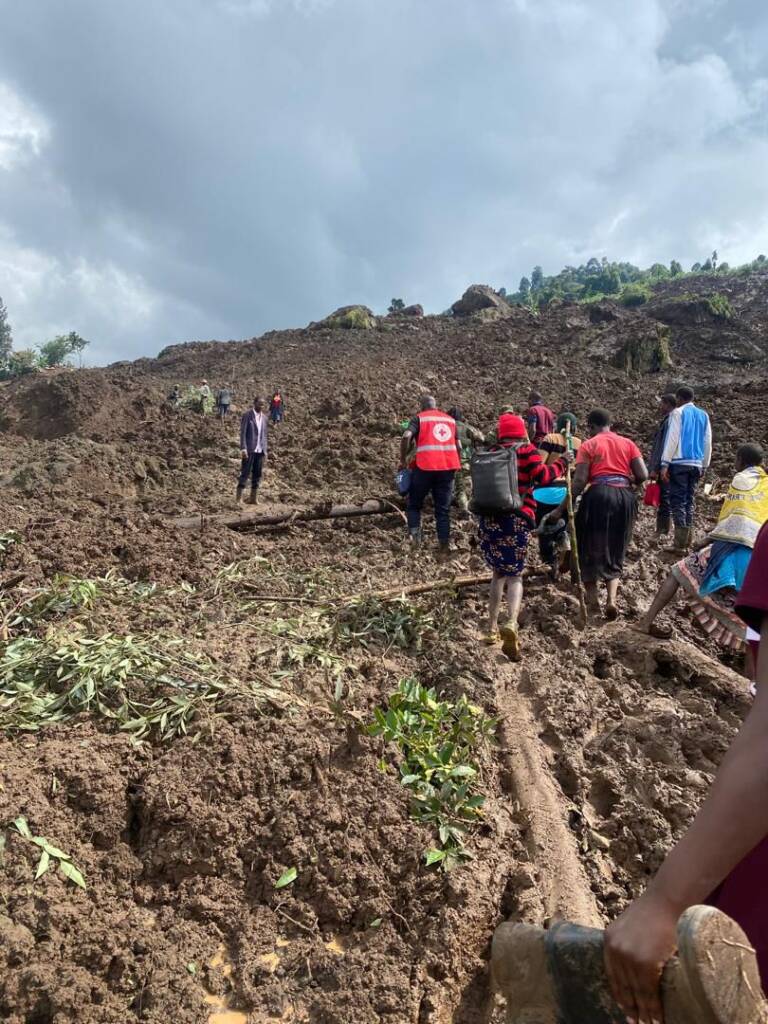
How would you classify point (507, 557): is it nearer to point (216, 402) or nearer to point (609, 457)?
point (609, 457)

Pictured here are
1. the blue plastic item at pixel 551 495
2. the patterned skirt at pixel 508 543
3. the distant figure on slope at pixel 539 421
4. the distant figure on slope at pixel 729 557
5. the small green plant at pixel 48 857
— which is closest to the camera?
the small green plant at pixel 48 857

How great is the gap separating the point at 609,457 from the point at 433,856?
140 inches

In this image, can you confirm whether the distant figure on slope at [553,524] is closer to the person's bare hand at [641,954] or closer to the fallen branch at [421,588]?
the fallen branch at [421,588]

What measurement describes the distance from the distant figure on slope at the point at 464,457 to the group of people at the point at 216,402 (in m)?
5.57

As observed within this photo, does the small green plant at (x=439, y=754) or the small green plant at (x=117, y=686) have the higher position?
the small green plant at (x=117, y=686)

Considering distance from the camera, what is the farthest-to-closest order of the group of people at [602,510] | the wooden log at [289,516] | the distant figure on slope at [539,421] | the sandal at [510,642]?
the distant figure on slope at [539,421], the wooden log at [289,516], the sandal at [510,642], the group of people at [602,510]

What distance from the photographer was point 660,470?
682 centimetres

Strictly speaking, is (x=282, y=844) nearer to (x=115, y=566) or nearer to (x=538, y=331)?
(x=115, y=566)

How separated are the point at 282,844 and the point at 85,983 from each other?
0.78 m

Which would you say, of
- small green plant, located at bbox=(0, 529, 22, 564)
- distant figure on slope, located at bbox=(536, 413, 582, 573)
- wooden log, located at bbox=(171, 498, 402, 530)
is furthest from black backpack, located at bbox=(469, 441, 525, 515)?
small green plant, located at bbox=(0, 529, 22, 564)

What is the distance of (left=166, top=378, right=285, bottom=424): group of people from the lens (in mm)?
15148

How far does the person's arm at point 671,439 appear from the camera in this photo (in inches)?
264

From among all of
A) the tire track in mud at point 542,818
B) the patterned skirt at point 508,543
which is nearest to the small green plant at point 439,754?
the tire track in mud at point 542,818

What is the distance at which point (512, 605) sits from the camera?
458 cm
